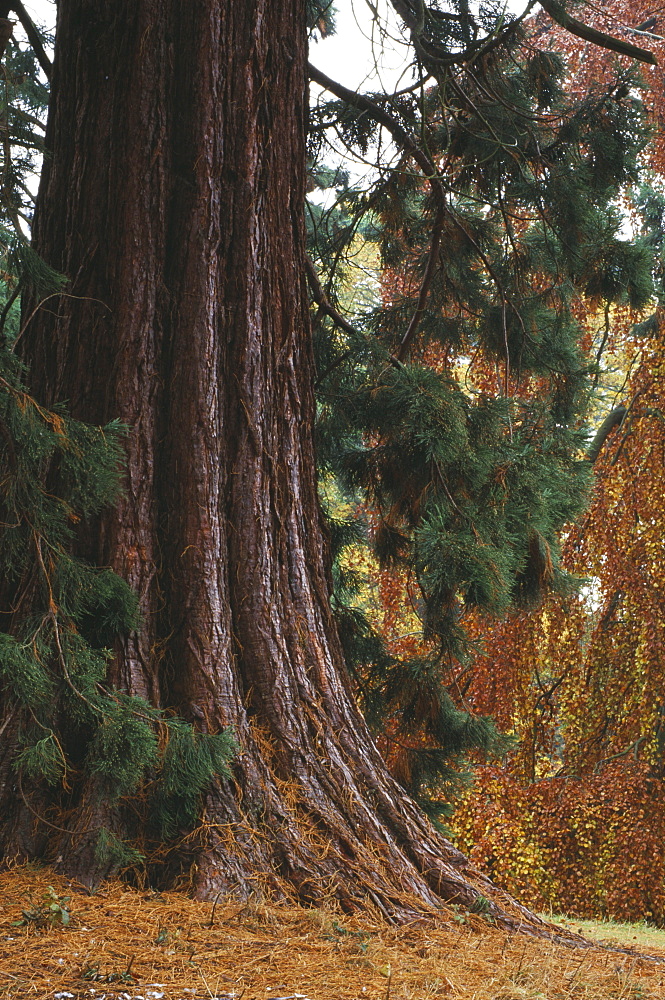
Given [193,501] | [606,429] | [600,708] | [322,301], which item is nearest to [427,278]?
[322,301]

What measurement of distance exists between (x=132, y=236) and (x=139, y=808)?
1.81m

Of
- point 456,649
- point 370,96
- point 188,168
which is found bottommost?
point 456,649

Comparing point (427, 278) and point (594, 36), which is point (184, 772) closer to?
point (427, 278)

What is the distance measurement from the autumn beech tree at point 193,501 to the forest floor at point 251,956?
0.13 m

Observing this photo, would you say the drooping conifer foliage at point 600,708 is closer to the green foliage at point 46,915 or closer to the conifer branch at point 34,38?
the conifer branch at point 34,38

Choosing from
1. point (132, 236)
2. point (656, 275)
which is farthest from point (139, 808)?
point (656, 275)

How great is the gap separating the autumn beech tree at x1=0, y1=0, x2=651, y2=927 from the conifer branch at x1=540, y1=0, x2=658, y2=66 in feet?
1.18

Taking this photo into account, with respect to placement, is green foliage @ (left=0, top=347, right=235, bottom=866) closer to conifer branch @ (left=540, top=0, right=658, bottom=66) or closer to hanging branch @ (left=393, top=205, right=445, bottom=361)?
hanging branch @ (left=393, top=205, right=445, bottom=361)

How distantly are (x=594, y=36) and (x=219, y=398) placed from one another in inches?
81.7

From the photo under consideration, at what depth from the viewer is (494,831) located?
6.76 meters

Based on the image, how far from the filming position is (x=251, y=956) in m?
2.26

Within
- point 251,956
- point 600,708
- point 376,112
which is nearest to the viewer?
point 251,956

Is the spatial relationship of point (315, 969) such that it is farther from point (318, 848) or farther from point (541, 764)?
point (541, 764)

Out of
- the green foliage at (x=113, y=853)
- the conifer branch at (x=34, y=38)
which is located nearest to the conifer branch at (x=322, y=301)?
the conifer branch at (x=34, y=38)
